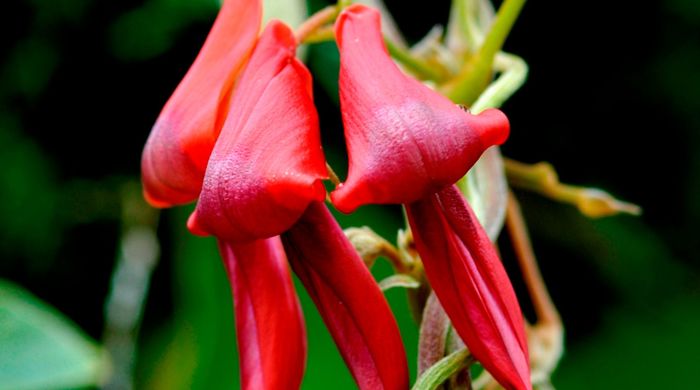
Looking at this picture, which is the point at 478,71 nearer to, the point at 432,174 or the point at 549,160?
the point at 432,174

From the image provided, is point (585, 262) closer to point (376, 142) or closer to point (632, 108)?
point (632, 108)

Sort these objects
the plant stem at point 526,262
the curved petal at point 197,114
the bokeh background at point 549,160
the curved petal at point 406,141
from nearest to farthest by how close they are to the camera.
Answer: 1. the curved petal at point 406,141
2. the curved petal at point 197,114
3. the plant stem at point 526,262
4. the bokeh background at point 549,160

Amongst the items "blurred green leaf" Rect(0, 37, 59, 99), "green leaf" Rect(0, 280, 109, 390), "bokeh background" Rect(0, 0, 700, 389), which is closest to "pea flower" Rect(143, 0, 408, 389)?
"green leaf" Rect(0, 280, 109, 390)

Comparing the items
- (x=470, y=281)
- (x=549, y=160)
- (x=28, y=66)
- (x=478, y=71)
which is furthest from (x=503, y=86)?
(x=28, y=66)

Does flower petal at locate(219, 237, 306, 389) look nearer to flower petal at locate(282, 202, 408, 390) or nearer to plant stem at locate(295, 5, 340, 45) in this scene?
flower petal at locate(282, 202, 408, 390)

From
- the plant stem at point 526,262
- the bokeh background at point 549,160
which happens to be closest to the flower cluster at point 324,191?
the plant stem at point 526,262

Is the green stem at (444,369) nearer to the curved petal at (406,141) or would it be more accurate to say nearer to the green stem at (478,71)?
the curved petal at (406,141)
